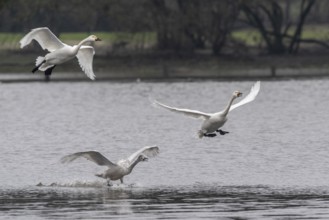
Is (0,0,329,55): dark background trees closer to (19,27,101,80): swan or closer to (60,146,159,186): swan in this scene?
(19,27,101,80): swan

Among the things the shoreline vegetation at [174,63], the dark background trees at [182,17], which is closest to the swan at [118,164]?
the dark background trees at [182,17]

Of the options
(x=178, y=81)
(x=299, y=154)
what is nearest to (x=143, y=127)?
(x=299, y=154)

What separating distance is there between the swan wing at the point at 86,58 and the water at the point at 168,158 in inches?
90.3

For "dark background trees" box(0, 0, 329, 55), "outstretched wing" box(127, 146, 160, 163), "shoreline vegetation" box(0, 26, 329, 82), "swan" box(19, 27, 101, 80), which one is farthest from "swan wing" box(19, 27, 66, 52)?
"shoreline vegetation" box(0, 26, 329, 82)

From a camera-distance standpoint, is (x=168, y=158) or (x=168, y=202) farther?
(x=168, y=158)

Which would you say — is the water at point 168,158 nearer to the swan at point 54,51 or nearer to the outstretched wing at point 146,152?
the outstretched wing at point 146,152

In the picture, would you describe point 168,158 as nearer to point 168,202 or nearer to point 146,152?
point 146,152

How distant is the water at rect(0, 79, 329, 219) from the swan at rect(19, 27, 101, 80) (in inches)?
92.9

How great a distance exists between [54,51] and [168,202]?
3.87 m

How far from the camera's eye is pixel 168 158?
32281 mm

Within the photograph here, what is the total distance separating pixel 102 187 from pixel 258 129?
13.9 metres

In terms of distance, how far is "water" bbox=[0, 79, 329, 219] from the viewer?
79.8ft

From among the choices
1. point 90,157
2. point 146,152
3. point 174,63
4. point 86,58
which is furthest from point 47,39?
point 174,63

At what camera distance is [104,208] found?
79.9 feet
